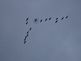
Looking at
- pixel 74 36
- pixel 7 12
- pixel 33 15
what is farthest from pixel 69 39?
pixel 7 12

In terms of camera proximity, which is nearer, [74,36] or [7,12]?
[7,12]

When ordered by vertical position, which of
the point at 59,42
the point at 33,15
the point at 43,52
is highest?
the point at 33,15

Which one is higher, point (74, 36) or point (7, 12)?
point (7, 12)

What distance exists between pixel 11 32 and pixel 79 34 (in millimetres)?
913

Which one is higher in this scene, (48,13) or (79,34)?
(48,13)

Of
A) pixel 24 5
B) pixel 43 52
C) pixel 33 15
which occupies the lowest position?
pixel 43 52

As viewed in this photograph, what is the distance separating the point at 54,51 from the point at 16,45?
510mm

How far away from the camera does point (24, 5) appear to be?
1.88m

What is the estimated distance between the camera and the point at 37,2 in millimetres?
1904

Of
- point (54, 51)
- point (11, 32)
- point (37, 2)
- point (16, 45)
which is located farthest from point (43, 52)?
point (37, 2)

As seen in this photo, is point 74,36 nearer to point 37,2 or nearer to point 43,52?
point 43,52

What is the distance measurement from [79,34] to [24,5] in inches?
32.9

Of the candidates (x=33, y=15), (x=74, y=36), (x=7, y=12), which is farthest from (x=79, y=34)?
(x=7, y=12)

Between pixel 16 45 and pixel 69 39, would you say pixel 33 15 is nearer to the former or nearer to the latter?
pixel 16 45
